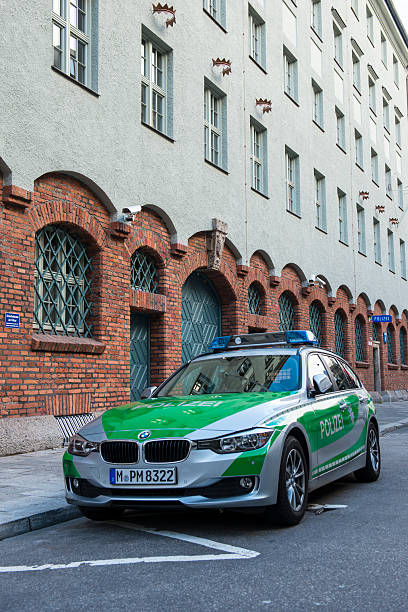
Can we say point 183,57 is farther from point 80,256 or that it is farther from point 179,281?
point 80,256

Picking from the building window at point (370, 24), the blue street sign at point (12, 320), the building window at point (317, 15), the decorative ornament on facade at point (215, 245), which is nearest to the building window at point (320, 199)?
the building window at point (317, 15)

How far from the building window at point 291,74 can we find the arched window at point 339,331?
7.68 m

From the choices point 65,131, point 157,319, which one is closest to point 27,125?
point 65,131

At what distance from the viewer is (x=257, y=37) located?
19.4 metres

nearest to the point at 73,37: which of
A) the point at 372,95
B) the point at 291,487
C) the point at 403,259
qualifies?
the point at 291,487

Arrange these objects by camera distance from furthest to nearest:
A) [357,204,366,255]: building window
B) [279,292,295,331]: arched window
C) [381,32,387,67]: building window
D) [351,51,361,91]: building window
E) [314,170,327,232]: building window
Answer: [381,32,387,67]: building window < [351,51,361,91]: building window < [357,204,366,255]: building window < [314,170,327,232]: building window < [279,292,295,331]: arched window

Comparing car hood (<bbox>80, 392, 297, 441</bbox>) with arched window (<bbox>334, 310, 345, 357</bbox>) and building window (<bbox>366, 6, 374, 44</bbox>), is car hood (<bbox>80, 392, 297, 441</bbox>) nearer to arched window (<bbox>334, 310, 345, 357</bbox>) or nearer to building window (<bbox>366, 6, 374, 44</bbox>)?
arched window (<bbox>334, 310, 345, 357</bbox>)

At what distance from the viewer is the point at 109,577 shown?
4328mm

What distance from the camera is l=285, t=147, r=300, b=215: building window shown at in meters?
20.9

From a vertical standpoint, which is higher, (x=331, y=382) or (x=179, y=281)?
(x=179, y=281)

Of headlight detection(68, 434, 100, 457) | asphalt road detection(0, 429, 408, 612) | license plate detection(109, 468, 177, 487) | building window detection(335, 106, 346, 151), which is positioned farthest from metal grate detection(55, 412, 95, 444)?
building window detection(335, 106, 346, 151)

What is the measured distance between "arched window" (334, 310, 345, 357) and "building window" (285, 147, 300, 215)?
517cm

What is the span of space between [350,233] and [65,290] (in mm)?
16693

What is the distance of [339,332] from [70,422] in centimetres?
1543
